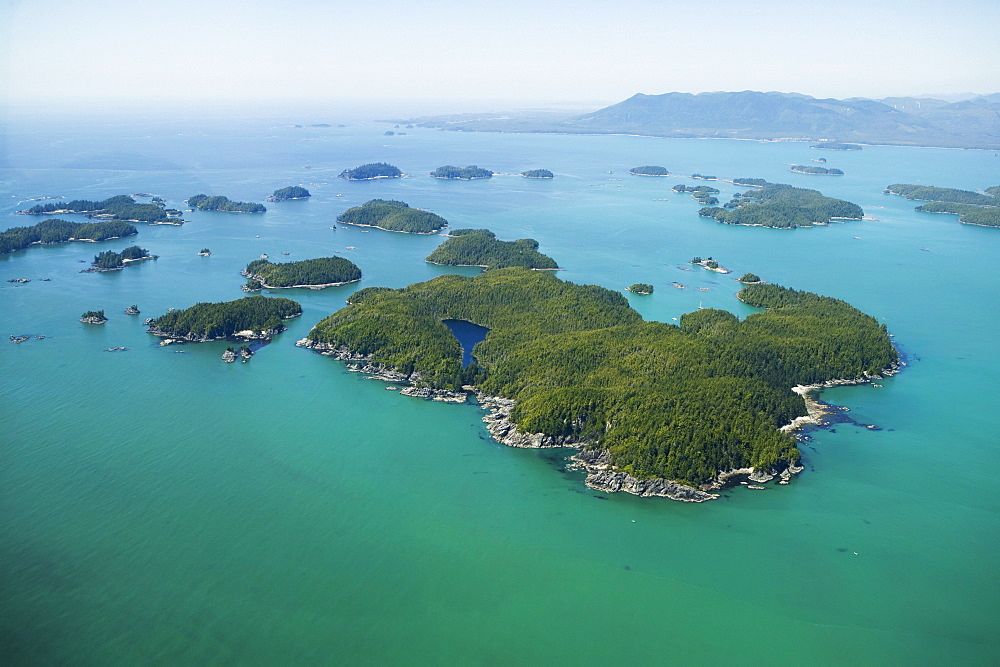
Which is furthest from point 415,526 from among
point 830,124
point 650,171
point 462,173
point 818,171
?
point 830,124

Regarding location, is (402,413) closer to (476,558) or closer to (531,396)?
(531,396)

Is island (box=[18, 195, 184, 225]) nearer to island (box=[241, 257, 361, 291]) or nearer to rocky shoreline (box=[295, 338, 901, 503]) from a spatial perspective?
island (box=[241, 257, 361, 291])

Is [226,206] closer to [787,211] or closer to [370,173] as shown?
[370,173]

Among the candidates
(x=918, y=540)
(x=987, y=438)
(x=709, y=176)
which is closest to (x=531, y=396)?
(x=918, y=540)

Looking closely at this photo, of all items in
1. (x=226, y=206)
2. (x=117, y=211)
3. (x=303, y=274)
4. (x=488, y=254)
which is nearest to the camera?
(x=303, y=274)

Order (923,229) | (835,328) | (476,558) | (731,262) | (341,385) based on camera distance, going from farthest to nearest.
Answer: (923,229)
(731,262)
(835,328)
(341,385)
(476,558)
